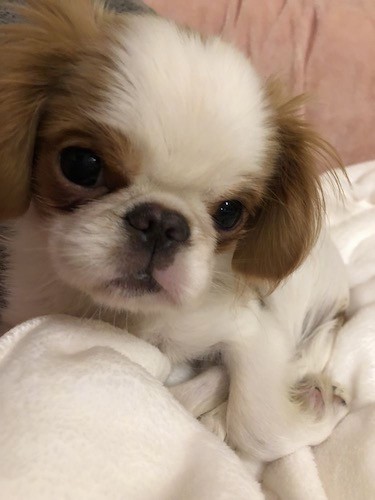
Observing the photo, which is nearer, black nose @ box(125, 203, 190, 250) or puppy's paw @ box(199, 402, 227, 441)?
black nose @ box(125, 203, 190, 250)

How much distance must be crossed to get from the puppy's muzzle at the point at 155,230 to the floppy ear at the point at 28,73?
0.71 feet

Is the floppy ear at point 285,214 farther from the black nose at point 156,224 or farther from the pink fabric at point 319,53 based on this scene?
the pink fabric at point 319,53

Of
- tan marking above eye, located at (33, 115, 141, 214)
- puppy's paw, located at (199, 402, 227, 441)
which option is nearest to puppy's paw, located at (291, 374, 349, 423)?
puppy's paw, located at (199, 402, 227, 441)

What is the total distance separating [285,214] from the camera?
1.20m

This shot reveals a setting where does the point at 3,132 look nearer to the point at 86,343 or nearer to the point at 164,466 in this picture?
the point at 86,343

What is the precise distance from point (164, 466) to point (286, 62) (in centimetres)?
154

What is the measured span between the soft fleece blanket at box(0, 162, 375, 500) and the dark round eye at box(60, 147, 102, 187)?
0.76 ft

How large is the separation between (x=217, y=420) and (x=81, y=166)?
557 mm

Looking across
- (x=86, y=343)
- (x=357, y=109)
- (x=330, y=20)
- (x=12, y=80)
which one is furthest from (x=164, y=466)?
(x=330, y=20)

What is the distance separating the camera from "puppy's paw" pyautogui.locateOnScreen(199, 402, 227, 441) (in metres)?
1.18

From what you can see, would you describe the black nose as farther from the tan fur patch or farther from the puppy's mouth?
the tan fur patch

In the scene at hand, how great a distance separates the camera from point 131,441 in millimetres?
835

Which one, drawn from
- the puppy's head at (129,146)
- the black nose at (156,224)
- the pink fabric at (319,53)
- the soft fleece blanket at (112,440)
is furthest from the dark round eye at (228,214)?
the pink fabric at (319,53)

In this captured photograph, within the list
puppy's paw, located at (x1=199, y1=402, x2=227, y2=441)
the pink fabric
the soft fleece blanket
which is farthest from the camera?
the pink fabric
